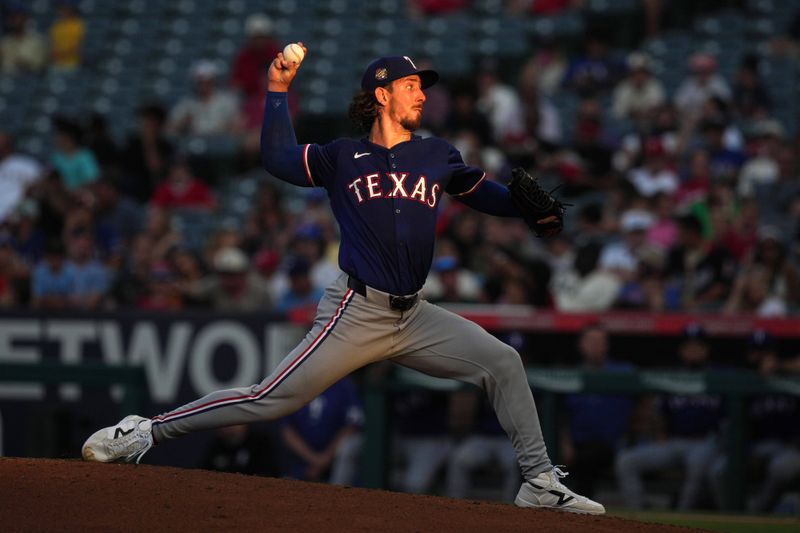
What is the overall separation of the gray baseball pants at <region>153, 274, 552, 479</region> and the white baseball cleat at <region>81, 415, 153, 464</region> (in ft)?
0.19

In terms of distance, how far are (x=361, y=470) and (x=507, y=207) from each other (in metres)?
3.84

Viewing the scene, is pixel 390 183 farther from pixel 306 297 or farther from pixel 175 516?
pixel 306 297

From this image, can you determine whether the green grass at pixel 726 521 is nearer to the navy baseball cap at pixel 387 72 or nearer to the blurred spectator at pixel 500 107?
the navy baseball cap at pixel 387 72

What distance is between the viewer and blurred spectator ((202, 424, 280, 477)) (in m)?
9.42

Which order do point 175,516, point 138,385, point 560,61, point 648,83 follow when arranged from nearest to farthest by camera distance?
point 175,516 → point 138,385 → point 648,83 → point 560,61

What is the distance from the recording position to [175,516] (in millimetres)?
5016

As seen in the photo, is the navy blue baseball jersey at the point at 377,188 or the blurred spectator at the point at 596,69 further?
the blurred spectator at the point at 596,69

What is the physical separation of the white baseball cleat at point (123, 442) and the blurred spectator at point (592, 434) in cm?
354

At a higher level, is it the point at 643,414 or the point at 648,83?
the point at 648,83

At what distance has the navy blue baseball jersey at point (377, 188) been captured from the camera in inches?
213

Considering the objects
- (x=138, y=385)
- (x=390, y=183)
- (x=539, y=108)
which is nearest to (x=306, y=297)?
(x=138, y=385)

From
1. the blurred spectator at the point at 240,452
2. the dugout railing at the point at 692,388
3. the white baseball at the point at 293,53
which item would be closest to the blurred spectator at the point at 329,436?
the blurred spectator at the point at 240,452

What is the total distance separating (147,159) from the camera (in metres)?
13.3

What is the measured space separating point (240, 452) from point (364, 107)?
Result: 442 centimetres
